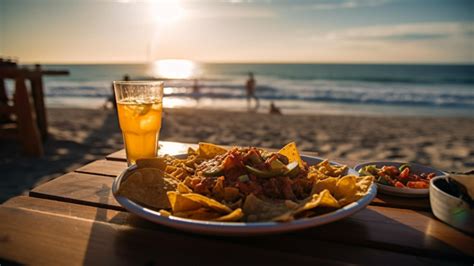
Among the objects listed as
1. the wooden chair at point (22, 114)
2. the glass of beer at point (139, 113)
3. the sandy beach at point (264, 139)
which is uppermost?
the glass of beer at point (139, 113)

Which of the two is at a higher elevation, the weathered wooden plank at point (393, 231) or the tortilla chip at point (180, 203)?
the tortilla chip at point (180, 203)

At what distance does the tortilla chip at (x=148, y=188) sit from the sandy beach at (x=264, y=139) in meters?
3.08

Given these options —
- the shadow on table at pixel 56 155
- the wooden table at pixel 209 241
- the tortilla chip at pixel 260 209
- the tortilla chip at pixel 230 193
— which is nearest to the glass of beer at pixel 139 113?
the wooden table at pixel 209 241

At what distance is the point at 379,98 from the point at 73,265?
19694mm

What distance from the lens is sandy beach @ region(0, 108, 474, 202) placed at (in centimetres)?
475

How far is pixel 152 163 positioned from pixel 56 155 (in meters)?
4.48

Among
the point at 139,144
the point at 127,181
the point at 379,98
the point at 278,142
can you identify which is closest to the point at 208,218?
the point at 127,181

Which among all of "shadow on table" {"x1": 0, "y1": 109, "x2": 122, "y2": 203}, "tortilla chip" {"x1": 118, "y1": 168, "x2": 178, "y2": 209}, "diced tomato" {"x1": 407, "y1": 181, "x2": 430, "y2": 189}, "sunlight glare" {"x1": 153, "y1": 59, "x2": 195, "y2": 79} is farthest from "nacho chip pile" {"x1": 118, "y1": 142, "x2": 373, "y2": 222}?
"sunlight glare" {"x1": 153, "y1": 59, "x2": 195, "y2": 79}

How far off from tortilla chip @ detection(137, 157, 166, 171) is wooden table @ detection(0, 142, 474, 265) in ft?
0.63

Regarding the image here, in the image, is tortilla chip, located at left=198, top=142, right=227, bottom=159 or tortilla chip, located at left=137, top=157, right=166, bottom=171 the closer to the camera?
tortilla chip, located at left=137, top=157, right=166, bottom=171

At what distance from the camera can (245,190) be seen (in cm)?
112

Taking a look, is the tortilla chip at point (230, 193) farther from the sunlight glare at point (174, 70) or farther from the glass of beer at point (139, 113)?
the sunlight glare at point (174, 70)

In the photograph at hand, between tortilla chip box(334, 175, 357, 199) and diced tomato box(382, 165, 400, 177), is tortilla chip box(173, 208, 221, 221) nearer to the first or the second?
tortilla chip box(334, 175, 357, 199)

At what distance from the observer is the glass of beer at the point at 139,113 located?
1.64 meters
